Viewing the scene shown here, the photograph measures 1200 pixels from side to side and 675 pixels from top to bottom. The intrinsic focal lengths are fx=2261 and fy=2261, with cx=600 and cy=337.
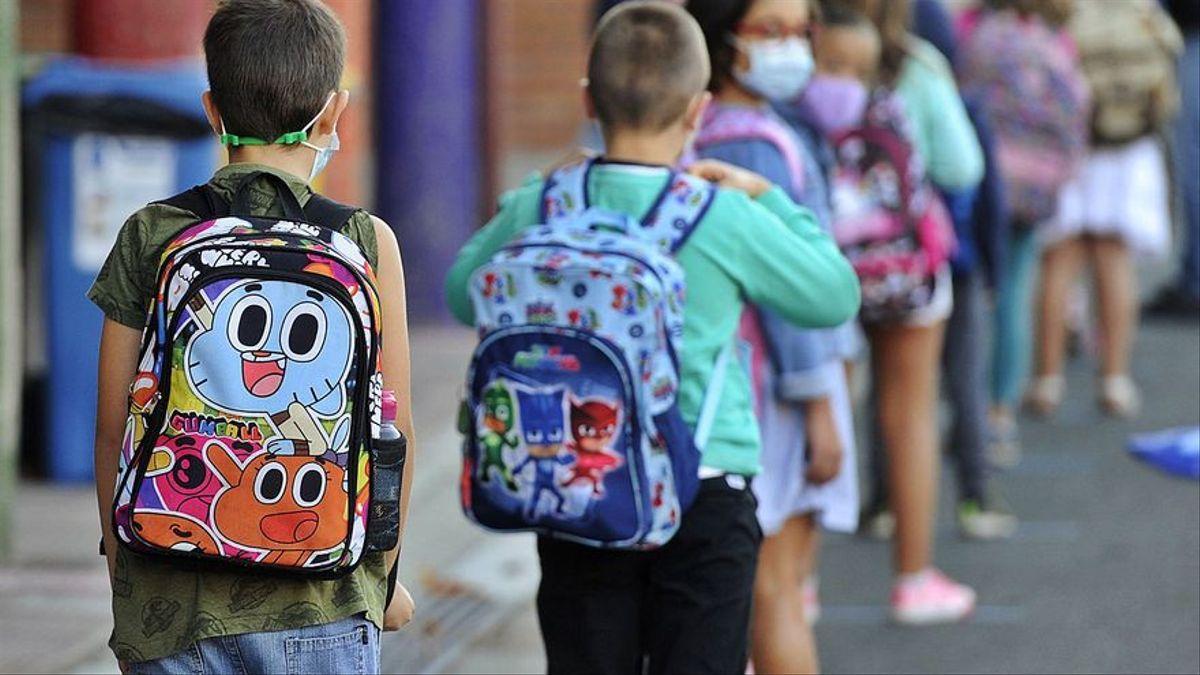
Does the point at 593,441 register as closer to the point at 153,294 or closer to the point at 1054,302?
the point at 153,294

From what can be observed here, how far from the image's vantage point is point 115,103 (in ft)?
24.3

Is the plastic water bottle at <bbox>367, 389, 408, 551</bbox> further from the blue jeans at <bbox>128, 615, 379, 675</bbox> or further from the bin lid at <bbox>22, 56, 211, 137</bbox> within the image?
the bin lid at <bbox>22, 56, 211, 137</bbox>

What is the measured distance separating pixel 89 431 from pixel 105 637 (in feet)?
6.40

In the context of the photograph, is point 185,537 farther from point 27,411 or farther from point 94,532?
point 27,411

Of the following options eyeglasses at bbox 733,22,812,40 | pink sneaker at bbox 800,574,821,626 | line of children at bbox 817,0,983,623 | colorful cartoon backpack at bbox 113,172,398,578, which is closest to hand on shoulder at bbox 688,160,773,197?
eyeglasses at bbox 733,22,812,40

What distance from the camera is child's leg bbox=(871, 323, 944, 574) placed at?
6.50 m

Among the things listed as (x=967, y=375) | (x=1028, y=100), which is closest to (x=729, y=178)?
(x=967, y=375)

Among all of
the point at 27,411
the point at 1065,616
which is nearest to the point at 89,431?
the point at 27,411

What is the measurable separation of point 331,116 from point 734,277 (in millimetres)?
1069

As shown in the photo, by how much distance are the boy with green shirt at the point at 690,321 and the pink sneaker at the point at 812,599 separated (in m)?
2.09

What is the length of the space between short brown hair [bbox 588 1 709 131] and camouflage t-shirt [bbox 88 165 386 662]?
3.35 feet

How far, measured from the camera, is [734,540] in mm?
4004

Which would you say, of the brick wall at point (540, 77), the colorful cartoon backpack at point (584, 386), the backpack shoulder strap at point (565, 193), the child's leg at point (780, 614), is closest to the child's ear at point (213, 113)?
the colorful cartoon backpack at point (584, 386)

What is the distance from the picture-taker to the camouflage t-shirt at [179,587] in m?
2.99
